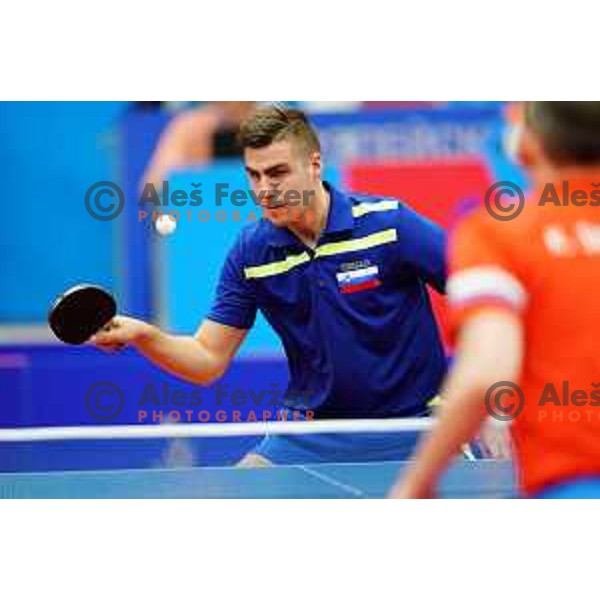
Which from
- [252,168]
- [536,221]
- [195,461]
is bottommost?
[195,461]

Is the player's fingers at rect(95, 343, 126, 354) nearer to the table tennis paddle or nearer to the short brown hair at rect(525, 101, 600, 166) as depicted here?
the table tennis paddle

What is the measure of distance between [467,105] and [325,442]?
929mm

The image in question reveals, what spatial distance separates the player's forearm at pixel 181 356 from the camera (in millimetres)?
3133

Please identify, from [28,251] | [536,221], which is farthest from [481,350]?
[28,251]

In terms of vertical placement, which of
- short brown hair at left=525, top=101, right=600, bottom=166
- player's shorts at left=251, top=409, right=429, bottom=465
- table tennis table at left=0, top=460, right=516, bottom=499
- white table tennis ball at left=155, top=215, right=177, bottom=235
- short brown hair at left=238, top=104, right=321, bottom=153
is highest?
short brown hair at left=238, top=104, right=321, bottom=153

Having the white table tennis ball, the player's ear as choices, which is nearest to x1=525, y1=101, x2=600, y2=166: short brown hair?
the player's ear

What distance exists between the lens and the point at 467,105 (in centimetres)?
330

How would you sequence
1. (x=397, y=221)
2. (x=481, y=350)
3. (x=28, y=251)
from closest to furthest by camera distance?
(x=481, y=350), (x=397, y=221), (x=28, y=251)

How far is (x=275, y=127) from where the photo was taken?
3.18 metres

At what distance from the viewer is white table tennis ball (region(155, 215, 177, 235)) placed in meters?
3.39

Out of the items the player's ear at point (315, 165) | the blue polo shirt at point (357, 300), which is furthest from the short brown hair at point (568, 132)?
the player's ear at point (315, 165)

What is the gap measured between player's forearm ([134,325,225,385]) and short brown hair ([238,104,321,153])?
20.4 inches

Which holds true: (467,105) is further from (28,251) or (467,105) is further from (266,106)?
(28,251)

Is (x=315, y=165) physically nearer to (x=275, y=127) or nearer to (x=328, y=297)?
(x=275, y=127)
